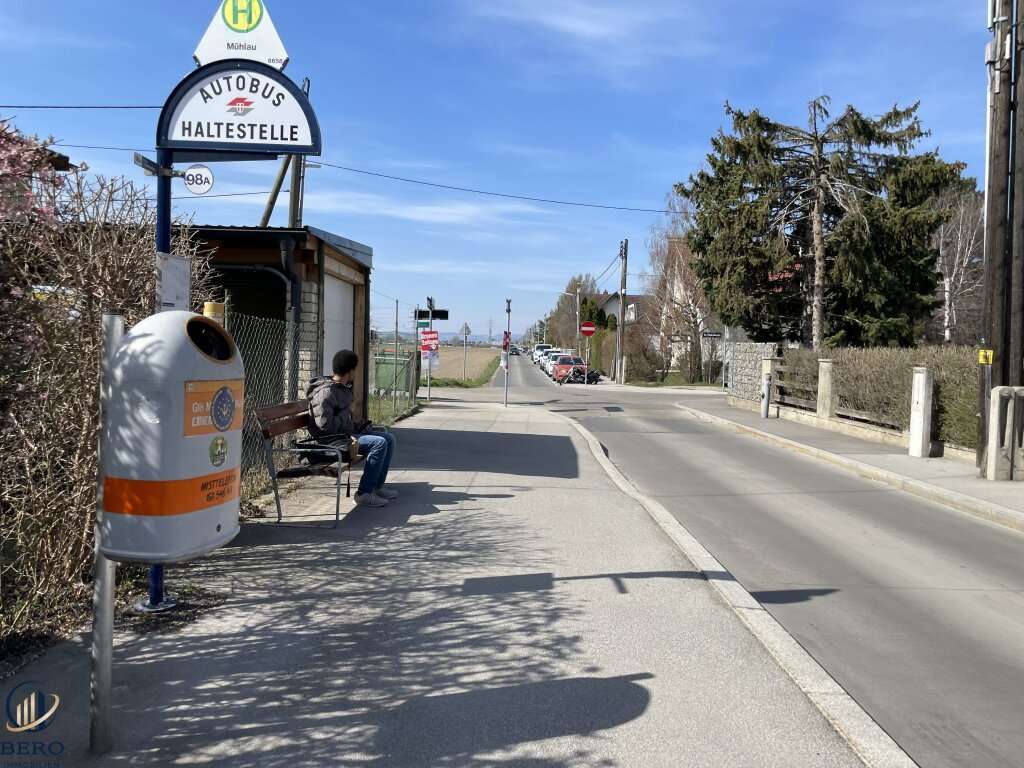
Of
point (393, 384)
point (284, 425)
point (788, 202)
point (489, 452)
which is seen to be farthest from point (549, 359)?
point (284, 425)

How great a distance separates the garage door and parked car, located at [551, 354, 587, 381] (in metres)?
33.9

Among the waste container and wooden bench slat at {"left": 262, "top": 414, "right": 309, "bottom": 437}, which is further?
wooden bench slat at {"left": 262, "top": 414, "right": 309, "bottom": 437}

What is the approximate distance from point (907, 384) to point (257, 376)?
39.8 ft

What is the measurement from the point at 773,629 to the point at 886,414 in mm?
13576

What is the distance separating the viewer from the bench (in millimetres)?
7340

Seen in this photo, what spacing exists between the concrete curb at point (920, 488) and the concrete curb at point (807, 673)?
173 inches

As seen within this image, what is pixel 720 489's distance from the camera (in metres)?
11.4

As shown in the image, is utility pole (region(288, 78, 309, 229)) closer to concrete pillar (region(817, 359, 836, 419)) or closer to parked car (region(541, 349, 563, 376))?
concrete pillar (region(817, 359, 836, 419))

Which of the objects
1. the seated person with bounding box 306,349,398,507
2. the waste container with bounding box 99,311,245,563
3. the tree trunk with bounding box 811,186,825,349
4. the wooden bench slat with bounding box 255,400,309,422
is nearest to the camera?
the waste container with bounding box 99,311,245,563

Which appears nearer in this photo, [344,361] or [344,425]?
[344,361]

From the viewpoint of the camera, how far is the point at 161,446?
3486mm

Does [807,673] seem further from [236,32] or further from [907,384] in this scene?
[907,384]

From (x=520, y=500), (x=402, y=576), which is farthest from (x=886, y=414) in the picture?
(x=402, y=576)

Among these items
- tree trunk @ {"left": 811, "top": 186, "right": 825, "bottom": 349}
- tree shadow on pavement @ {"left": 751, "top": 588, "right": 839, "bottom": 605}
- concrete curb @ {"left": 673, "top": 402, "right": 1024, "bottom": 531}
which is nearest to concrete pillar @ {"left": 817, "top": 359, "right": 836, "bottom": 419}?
concrete curb @ {"left": 673, "top": 402, "right": 1024, "bottom": 531}
